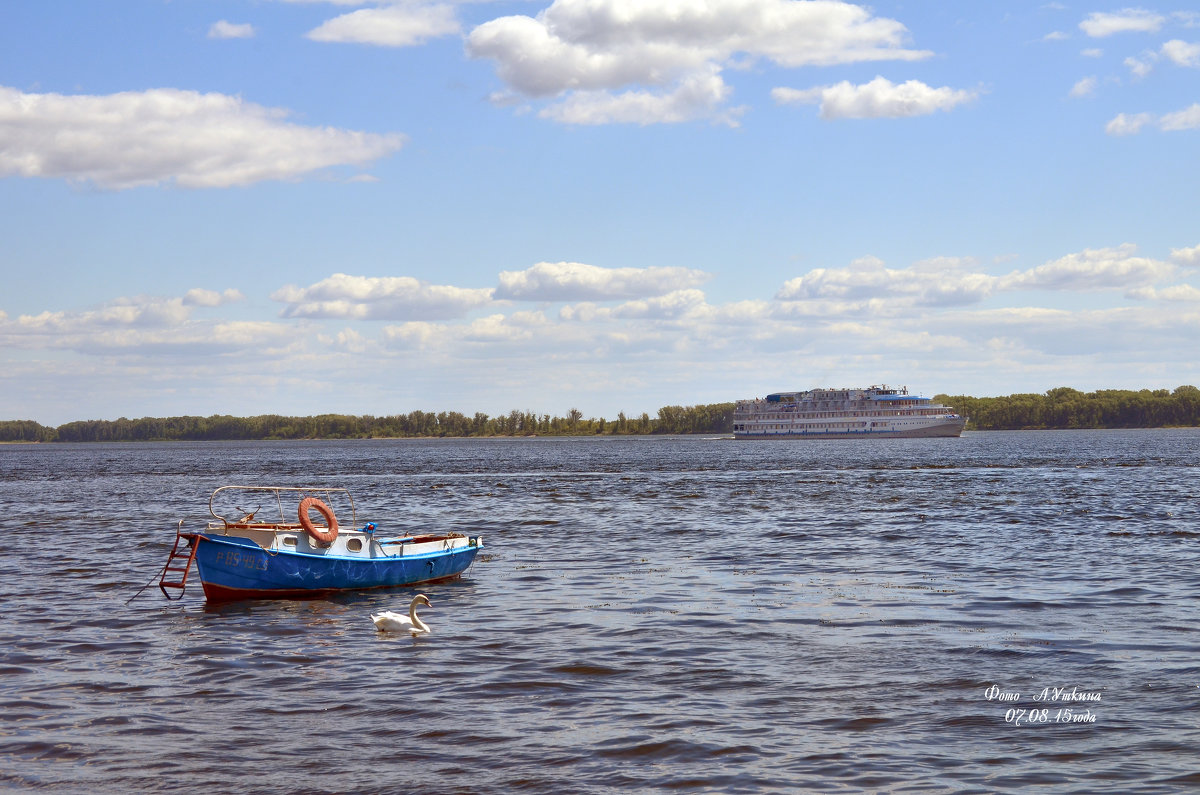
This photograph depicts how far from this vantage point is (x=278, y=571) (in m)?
27.8

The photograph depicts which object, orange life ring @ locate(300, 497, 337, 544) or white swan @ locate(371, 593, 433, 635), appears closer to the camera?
white swan @ locate(371, 593, 433, 635)

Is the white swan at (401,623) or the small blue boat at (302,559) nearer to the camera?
the white swan at (401,623)

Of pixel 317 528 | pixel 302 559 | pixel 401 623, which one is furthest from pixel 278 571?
pixel 401 623

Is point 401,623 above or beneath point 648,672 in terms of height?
above

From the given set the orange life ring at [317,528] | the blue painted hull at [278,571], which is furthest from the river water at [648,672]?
the orange life ring at [317,528]

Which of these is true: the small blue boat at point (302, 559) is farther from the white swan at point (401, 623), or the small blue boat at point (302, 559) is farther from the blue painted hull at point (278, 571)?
the white swan at point (401, 623)

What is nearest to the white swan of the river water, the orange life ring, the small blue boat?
the river water

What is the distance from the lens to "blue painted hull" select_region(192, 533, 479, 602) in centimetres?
2720

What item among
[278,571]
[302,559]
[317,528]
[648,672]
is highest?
[317,528]

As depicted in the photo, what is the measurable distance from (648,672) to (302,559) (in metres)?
13.1

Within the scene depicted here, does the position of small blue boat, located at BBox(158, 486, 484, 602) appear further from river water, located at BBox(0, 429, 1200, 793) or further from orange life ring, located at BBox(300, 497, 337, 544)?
river water, located at BBox(0, 429, 1200, 793)

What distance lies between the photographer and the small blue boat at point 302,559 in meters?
27.2

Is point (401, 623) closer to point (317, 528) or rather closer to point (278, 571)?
point (278, 571)

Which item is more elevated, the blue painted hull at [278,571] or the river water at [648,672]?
the blue painted hull at [278,571]
